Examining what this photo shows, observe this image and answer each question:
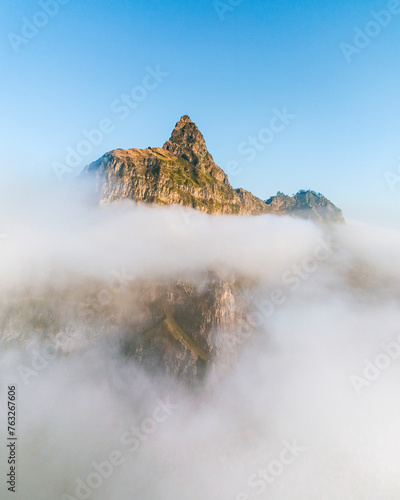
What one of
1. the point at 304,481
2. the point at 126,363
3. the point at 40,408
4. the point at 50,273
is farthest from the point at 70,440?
the point at 304,481

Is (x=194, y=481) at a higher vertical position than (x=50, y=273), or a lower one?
lower

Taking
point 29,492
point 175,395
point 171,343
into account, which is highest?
point 171,343

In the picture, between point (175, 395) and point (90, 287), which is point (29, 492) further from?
point (90, 287)

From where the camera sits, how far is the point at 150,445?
182000mm

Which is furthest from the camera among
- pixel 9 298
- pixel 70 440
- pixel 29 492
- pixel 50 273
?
pixel 50 273

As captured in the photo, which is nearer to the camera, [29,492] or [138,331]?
[29,492]

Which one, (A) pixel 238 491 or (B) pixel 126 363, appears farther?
(B) pixel 126 363

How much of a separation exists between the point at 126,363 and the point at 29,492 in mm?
79684

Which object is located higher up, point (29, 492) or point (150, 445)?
point (150, 445)

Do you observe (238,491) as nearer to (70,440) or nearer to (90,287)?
(70,440)

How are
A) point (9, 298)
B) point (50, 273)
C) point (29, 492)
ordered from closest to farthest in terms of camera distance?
1. point (29, 492)
2. point (9, 298)
3. point (50, 273)

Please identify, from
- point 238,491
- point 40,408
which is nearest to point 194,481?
point 238,491

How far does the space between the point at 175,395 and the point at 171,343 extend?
119ft

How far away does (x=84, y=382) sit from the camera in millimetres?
177250
